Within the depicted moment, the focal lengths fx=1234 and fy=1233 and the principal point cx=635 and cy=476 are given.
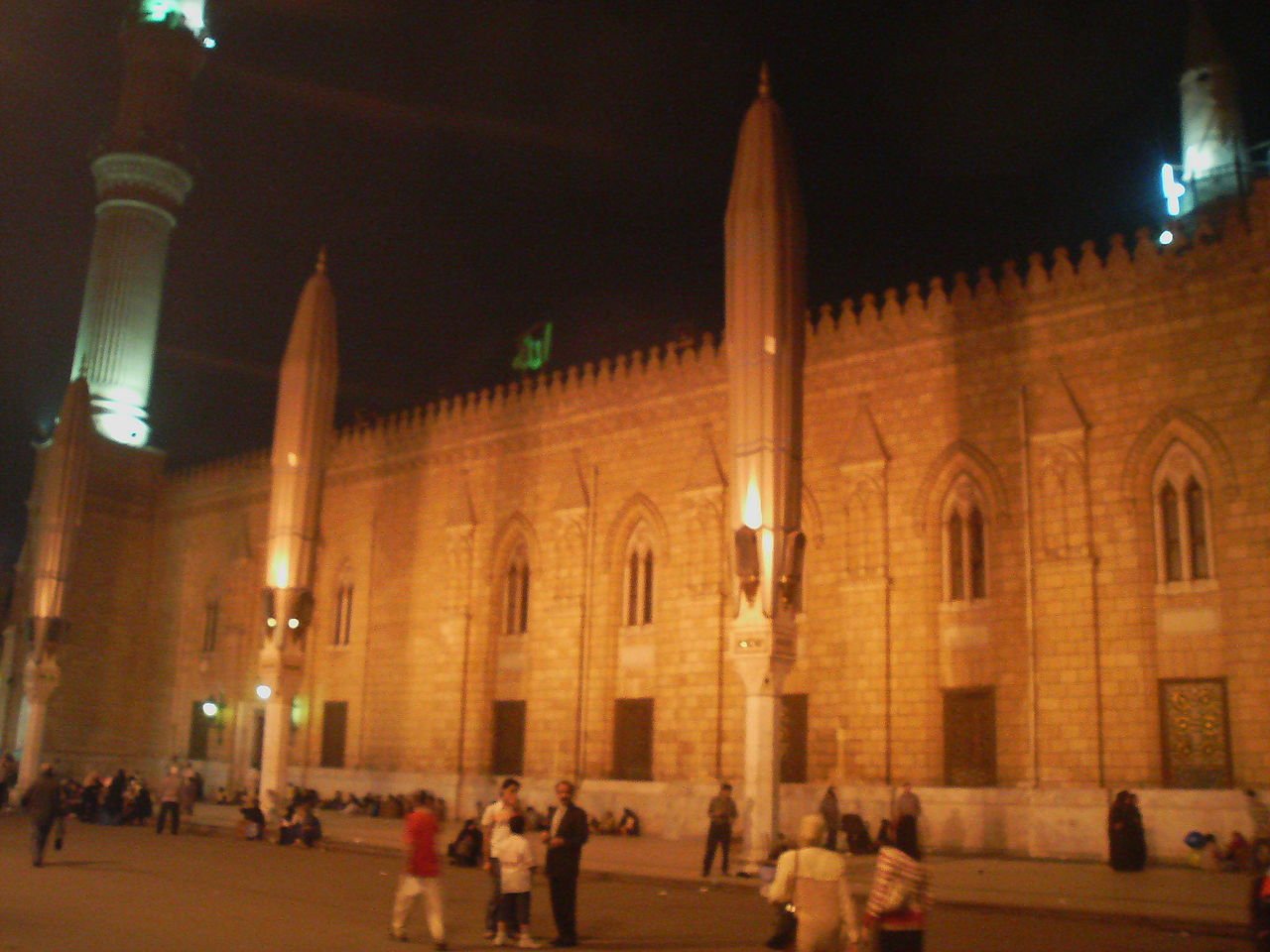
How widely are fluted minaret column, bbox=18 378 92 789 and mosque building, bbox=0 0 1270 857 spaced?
9 centimetres

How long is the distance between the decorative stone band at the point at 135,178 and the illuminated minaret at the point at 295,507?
11.9 m

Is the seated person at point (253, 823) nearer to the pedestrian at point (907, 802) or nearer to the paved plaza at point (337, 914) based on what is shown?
the paved plaza at point (337, 914)

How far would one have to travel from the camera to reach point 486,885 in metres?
14.0

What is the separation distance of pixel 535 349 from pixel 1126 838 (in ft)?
80.5

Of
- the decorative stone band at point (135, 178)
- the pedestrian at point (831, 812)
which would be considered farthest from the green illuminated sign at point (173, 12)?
the pedestrian at point (831, 812)

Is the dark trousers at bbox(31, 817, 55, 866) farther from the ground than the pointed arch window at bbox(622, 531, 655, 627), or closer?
closer

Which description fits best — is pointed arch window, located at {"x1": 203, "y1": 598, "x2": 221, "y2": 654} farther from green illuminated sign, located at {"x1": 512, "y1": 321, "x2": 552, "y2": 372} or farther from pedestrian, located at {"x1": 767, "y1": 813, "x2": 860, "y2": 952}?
pedestrian, located at {"x1": 767, "y1": 813, "x2": 860, "y2": 952}

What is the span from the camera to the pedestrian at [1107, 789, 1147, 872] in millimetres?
15898

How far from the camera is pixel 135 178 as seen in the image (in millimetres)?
35031

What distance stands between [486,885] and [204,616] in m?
22.3

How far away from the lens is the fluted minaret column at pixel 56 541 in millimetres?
29938

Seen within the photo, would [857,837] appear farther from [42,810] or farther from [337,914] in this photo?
[42,810]

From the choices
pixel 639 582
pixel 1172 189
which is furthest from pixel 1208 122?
pixel 639 582

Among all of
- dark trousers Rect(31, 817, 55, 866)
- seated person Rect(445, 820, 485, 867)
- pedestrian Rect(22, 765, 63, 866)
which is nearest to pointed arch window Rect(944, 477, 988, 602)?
seated person Rect(445, 820, 485, 867)
